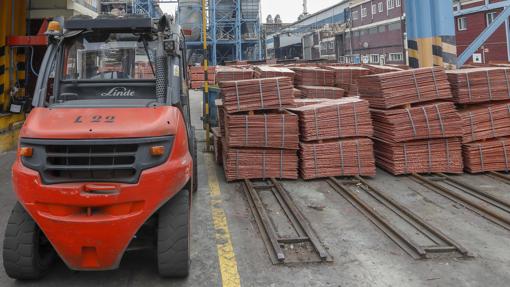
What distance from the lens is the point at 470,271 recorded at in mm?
4070

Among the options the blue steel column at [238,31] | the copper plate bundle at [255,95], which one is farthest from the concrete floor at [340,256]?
the blue steel column at [238,31]

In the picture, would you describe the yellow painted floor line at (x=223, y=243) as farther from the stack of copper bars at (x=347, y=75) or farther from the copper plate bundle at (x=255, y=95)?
the stack of copper bars at (x=347, y=75)

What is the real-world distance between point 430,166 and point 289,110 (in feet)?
9.55

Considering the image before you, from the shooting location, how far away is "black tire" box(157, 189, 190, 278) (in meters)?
3.74


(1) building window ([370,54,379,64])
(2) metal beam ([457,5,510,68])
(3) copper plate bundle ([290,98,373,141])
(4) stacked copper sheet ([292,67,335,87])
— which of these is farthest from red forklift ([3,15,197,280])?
(1) building window ([370,54,379,64])

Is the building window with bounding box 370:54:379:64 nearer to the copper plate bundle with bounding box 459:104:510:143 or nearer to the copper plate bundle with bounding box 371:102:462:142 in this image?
the copper plate bundle with bounding box 459:104:510:143

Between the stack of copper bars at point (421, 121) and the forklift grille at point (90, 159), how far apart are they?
538cm

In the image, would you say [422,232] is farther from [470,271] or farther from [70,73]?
[70,73]

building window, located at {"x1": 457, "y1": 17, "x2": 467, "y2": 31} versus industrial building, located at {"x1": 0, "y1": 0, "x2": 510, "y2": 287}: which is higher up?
building window, located at {"x1": 457, "y1": 17, "x2": 467, "y2": 31}

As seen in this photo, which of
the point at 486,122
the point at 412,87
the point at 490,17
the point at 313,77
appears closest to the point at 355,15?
the point at 490,17

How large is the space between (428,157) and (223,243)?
15.6 feet

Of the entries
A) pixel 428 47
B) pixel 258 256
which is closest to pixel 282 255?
pixel 258 256

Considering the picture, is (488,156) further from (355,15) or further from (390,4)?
(355,15)

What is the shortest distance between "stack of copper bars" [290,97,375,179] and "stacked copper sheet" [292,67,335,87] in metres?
4.85
